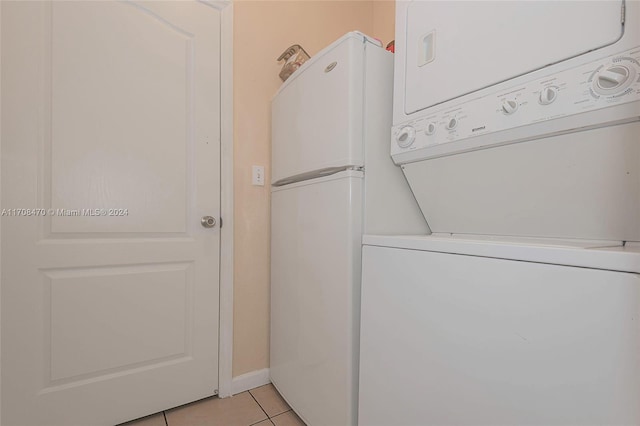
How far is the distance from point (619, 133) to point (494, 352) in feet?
1.79

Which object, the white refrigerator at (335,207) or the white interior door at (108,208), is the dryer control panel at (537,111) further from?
the white interior door at (108,208)

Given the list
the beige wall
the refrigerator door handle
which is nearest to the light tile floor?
the beige wall

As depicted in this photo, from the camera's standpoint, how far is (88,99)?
1.23 metres

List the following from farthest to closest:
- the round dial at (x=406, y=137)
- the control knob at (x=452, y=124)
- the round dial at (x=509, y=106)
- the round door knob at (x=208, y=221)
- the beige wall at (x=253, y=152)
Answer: the beige wall at (x=253, y=152)
the round door knob at (x=208, y=221)
the round dial at (x=406, y=137)
the control knob at (x=452, y=124)
the round dial at (x=509, y=106)

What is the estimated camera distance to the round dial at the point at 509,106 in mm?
718

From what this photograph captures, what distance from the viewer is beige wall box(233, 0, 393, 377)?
1574 millimetres

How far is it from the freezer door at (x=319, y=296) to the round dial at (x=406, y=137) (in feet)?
0.61

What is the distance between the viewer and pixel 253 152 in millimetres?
1623

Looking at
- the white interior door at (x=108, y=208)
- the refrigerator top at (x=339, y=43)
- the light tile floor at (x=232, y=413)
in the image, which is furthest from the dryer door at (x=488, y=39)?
the light tile floor at (x=232, y=413)

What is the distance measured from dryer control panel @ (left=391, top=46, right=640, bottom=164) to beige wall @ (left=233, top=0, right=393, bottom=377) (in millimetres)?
957

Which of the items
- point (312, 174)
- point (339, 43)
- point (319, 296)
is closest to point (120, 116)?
point (312, 174)

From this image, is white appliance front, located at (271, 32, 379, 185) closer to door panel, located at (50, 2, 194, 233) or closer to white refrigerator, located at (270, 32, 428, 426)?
white refrigerator, located at (270, 32, 428, 426)

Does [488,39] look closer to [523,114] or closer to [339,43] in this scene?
[523,114]

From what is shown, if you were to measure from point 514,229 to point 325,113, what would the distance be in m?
0.77
